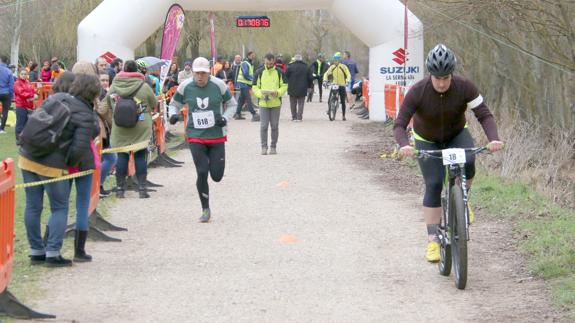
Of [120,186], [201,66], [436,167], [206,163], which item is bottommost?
[120,186]

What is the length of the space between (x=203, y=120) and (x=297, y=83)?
1655cm

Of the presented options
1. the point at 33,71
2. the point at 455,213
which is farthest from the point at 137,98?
the point at 33,71

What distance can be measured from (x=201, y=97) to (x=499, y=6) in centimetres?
730

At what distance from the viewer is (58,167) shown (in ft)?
27.6

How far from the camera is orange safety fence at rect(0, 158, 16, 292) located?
22.7 feet

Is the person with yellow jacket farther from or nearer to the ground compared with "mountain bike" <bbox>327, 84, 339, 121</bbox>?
farther from the ground

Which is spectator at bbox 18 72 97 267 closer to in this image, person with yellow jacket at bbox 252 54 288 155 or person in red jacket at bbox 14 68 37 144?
person with yellow jacket at bbox 252 54 288 155

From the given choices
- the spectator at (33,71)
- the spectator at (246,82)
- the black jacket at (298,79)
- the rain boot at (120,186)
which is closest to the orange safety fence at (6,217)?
the rain boot at (120,186)

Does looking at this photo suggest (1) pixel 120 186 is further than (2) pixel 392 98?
No

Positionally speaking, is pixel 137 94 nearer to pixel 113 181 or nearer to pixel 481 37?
pixel 113 181

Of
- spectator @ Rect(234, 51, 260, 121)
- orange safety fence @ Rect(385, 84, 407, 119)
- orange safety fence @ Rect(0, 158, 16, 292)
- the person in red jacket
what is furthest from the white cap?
spectator @ Rect(234, 51, 260, 121)

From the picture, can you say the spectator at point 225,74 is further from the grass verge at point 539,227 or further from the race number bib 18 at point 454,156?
the race number bib 18 at point 454,156

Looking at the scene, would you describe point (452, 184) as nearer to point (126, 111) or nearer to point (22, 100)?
point (126, 111)

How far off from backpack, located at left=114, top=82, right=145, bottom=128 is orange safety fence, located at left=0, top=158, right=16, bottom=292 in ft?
17.2
